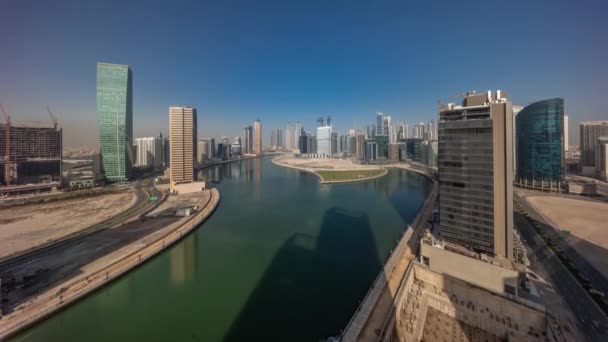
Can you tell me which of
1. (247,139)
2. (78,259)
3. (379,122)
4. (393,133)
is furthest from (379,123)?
(78,259)

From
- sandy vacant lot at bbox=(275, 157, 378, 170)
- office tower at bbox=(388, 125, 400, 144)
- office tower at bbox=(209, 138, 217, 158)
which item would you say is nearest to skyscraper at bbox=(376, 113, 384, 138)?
office tower at bbox=(388, 125, 400, 144)

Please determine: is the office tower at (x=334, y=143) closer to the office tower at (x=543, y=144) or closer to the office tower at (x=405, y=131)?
the office tower at (x=405, y=131)

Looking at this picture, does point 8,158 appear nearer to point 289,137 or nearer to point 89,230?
point 89,230

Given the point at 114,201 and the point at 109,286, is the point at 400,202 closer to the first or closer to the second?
the point at 109,286

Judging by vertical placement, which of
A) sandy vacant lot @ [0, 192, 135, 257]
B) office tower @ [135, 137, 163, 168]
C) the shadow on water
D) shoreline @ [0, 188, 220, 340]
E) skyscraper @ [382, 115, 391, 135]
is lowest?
the shadow on water

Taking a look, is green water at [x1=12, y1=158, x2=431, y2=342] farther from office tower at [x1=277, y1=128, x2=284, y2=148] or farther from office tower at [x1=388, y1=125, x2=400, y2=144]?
office tower at [x1=277, y1=128, x2=284, y2=148]

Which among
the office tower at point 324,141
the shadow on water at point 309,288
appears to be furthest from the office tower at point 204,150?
the shadow on water at point 309,288
